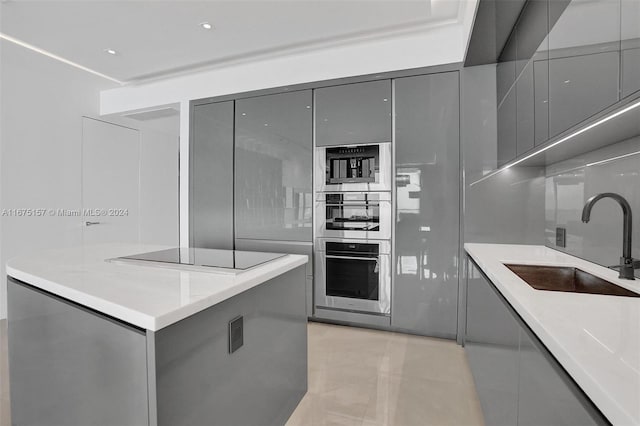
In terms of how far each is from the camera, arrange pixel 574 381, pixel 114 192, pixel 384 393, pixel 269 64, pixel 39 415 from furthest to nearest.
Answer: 1. pixel 114 192
2. pixel 269 64
3. pixel 384 393
4. pixel 39 415
5. pixel 574 381

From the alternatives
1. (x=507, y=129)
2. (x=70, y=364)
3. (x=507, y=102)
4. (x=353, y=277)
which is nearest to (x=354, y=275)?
(x=353, y=277)

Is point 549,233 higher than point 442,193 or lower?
lower

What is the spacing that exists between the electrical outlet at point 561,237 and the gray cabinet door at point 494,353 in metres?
0.65

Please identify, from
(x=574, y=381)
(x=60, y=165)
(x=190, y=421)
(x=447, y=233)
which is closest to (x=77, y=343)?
(x=190, y=421)

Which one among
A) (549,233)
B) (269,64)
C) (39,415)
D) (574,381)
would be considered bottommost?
(39,415)

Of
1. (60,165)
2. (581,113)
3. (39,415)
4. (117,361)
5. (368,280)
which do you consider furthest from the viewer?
(60,165)

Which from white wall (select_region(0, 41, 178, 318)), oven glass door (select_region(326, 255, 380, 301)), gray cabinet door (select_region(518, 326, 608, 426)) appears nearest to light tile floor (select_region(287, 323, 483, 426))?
oven glass door (select_region(326, 255, 380, 301))

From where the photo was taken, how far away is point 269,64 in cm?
350

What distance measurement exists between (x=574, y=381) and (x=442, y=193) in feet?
7.57

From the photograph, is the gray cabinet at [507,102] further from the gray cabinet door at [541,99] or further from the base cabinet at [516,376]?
the base cabinet at [516,376]

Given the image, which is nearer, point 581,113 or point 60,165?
point 581,113

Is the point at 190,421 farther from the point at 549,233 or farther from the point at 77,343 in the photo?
the point at 549,233

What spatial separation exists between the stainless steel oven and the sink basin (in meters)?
1.33

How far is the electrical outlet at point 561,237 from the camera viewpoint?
212 cm
